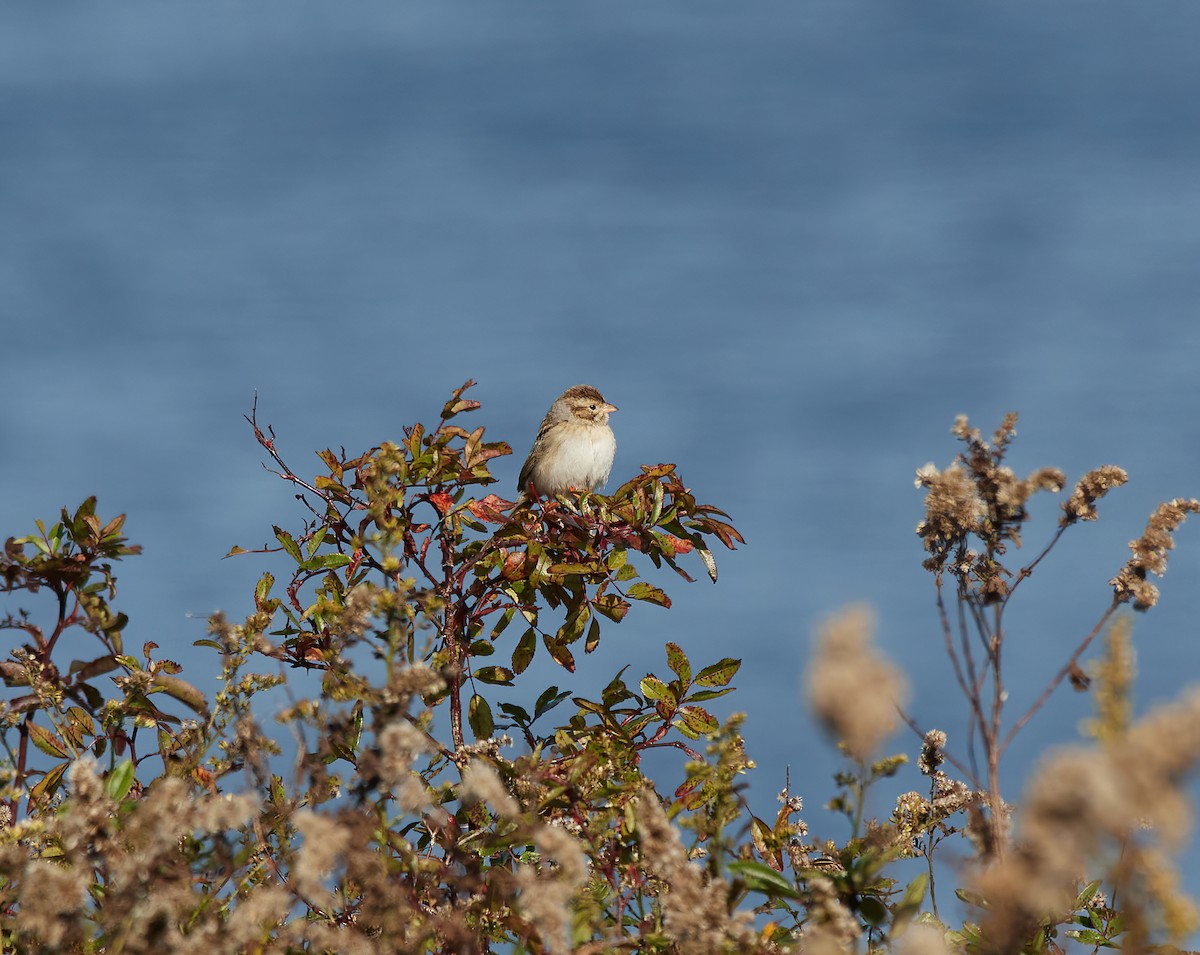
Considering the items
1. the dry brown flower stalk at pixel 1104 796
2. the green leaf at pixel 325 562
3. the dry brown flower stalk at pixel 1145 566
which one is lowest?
the dry brown flower stalk at pixel 1104 796

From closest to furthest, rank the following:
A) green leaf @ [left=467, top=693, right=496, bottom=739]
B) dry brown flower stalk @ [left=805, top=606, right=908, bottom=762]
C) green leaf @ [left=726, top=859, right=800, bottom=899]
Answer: dry brown flower stalk @ [left=805, top=606, right=908, bottom=762] < green leaf @ [left=726, top=859, right=800, bottom=899] < green leaf @ [left=467, top=693, right=496, bottom=739]

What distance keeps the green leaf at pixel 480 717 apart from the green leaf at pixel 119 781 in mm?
1700

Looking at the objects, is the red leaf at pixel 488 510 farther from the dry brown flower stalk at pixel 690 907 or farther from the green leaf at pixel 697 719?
the dry brown flower stalk at pixel 690 907

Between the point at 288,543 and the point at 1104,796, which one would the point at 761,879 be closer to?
the point at 1104,796

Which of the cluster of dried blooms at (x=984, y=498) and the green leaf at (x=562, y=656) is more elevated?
the green leaf at (x=562, y=656)

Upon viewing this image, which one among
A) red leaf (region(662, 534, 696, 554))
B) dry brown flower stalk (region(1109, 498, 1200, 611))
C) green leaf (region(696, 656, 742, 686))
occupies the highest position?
red leaf (region(662, 534, 696, 554))

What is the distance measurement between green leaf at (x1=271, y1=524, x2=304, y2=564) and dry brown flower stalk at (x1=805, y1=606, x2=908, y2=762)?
156 inches

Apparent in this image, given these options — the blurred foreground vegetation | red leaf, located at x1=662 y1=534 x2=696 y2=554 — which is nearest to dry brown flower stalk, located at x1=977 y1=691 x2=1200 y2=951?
the blurred foreground vegetation

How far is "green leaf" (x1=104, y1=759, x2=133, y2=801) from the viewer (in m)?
A: 3.73

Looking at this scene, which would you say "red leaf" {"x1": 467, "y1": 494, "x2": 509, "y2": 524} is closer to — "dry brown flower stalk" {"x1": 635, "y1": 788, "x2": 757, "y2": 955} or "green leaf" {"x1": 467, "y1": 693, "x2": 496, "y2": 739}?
"green leaf" {"x1": 467, "y1": 693, "x2": 496, "y2": 739}

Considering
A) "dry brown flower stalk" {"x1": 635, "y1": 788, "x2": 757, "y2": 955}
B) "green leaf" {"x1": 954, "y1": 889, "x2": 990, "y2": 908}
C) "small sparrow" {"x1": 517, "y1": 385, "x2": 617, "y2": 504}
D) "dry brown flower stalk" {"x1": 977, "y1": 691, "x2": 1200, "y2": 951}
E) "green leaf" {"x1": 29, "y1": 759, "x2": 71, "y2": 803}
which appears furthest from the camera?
"small sparrow" {"x1": 517, "y1": 385, "x2": 617, "y2": 504}

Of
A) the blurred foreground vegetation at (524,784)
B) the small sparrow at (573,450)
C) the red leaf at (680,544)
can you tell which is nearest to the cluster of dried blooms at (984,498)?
the blurred foreground vegetation at (524,784)

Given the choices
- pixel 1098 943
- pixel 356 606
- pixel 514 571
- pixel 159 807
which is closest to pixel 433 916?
pixel 356 606

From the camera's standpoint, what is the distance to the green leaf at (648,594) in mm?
5707
